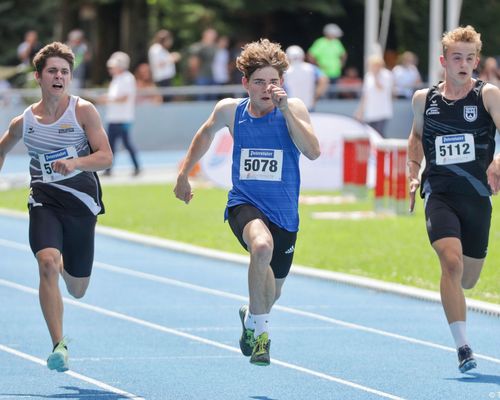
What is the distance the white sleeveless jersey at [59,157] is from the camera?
8.73 m

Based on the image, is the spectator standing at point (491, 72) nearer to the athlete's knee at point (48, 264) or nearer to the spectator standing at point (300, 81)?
the spectator standing at point (300, 81)

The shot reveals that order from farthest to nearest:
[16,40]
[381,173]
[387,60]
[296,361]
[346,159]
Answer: [16,40], [387,60], [346,159], [381,173], [296,361]

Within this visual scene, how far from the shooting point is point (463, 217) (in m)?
8.88

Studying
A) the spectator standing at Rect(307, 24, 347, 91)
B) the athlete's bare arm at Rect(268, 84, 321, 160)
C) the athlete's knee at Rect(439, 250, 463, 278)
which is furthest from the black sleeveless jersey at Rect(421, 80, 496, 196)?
the spectator standing at Rect(307, 24, 347, 91)

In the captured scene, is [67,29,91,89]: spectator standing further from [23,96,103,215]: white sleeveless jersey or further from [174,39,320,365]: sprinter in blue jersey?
[174,39,320,365]: sprinter in blue jersey

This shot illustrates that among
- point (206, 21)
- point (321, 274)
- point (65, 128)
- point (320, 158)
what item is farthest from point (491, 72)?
point (65, 128)

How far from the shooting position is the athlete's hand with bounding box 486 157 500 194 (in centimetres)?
851

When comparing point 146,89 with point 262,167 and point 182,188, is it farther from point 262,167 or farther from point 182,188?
point 262,167

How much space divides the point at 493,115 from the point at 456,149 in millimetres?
303

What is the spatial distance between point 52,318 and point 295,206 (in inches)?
61.9

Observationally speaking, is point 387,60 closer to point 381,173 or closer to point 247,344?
point 381,173

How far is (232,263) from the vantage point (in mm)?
15117

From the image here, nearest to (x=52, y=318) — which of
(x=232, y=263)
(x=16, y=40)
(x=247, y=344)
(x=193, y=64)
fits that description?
(x=247, y=344)

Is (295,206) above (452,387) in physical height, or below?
above
